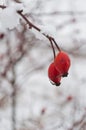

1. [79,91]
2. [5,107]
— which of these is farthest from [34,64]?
[79,91]

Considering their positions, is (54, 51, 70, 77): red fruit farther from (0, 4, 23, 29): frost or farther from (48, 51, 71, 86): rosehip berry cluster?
(0, 4, 23, 29): frost

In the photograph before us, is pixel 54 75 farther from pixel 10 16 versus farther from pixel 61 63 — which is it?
pixel 10 16

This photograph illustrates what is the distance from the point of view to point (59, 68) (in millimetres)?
965

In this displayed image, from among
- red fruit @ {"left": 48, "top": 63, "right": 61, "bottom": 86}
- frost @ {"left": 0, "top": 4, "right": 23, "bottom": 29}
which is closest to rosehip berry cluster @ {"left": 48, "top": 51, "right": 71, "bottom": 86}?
red fruit @ {"left": 48, "top": 63, "right": 61, "bottom": 86}

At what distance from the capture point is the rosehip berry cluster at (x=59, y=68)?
0.96 meters

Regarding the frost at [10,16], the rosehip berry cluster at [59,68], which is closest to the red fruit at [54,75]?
the rosehip berry cluster at [59,68]

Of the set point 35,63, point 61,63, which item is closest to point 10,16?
point 61,63

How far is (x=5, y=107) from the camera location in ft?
12.0

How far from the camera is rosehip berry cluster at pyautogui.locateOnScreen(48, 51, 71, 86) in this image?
959 mm

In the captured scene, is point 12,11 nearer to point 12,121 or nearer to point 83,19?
point 12,121

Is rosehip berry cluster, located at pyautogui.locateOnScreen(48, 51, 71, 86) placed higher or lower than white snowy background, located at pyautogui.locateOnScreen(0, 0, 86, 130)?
lower

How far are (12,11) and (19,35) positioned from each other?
1.92m

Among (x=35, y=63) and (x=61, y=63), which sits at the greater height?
(x=35, y=63)

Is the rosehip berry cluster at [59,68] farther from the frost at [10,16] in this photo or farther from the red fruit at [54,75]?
the frost at [10,16]
